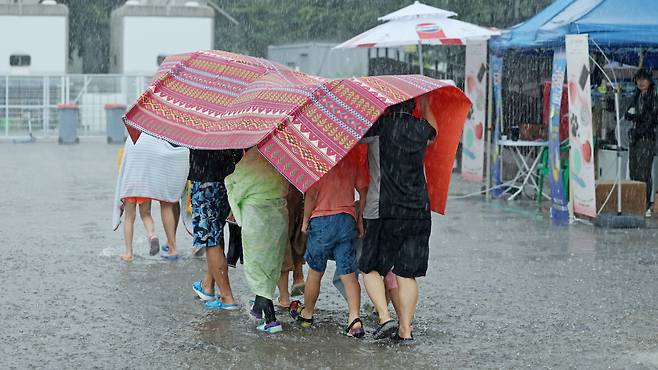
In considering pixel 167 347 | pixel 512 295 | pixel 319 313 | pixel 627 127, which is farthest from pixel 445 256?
pixel 627 127

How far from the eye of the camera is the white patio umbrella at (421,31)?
15.9 meters

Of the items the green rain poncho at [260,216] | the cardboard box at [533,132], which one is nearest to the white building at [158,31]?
the cardboard box at [533,132]

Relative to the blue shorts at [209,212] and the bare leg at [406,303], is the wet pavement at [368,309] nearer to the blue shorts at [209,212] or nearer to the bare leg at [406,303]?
the bare leg at [406,303]

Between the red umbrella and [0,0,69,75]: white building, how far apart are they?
30585 mm

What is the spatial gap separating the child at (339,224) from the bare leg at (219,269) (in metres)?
0.97

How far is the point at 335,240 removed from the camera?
742 cm

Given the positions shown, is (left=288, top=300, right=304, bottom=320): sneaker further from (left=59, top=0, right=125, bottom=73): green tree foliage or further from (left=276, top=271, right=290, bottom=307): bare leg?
(left=59, top=0, right=125, bottom=73): green tree foliage

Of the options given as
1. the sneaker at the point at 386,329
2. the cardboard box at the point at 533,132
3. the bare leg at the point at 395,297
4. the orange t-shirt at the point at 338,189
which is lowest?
the sneaker at the point at 386,329

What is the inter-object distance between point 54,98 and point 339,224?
2701cm

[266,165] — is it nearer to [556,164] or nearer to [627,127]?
[556,164]

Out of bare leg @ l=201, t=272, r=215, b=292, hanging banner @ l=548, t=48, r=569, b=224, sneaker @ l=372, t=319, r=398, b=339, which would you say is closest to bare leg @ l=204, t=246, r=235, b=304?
bare leg @ l=201, t=272, r=215, b=292

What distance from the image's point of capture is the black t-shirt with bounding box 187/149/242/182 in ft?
Result: 26.1

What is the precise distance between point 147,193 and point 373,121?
12.5 ft

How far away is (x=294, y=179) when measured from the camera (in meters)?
6.74
